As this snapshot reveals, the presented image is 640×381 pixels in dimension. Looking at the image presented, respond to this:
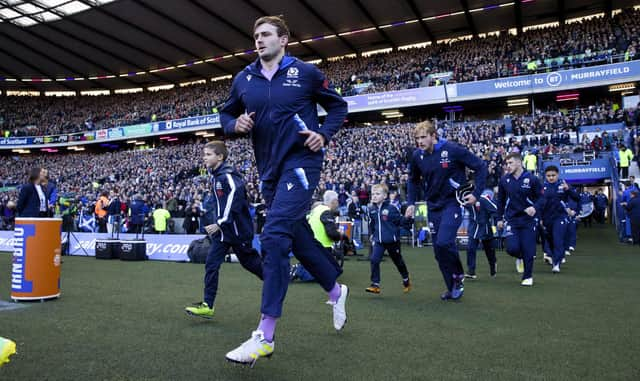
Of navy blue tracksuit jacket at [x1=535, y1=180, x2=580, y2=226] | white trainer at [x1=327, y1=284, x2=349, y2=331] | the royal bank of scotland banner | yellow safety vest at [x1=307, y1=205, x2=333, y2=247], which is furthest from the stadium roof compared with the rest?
white trainer at [x1=327, y1=284, x2=349, y2=331]

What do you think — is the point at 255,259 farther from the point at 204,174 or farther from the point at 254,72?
the point at 204,174

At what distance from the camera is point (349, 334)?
3979mm

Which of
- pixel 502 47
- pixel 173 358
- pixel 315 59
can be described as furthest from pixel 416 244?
pixel 315 59

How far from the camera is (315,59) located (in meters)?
47.1

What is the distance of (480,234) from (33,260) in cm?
720

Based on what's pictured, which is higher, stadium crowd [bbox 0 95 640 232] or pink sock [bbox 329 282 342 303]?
stadium crowd [bbox 0 95 640 232]

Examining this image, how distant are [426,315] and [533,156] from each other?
61.3 ft

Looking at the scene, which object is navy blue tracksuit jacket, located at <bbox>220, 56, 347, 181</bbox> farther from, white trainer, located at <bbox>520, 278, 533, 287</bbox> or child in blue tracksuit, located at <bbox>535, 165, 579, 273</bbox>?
child in blue tracksuit, located at <bbox>535, 165, 579, 273</bbox>

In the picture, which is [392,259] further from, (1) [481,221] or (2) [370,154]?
(2) [370,154]

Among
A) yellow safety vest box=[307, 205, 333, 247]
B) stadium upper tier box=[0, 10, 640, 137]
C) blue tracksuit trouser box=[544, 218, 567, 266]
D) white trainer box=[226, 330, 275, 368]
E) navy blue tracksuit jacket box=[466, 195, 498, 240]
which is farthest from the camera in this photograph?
stadium upper tier box=[0, 10, 640, 137]

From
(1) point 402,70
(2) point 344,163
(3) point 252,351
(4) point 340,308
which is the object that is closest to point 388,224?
(4) point 340,308

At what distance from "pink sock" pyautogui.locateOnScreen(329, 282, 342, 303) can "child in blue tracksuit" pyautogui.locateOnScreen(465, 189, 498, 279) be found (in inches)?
209

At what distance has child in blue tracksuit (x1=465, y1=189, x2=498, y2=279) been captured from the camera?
8586 millimetres

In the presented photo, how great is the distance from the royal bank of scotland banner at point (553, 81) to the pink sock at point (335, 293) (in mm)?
31657
